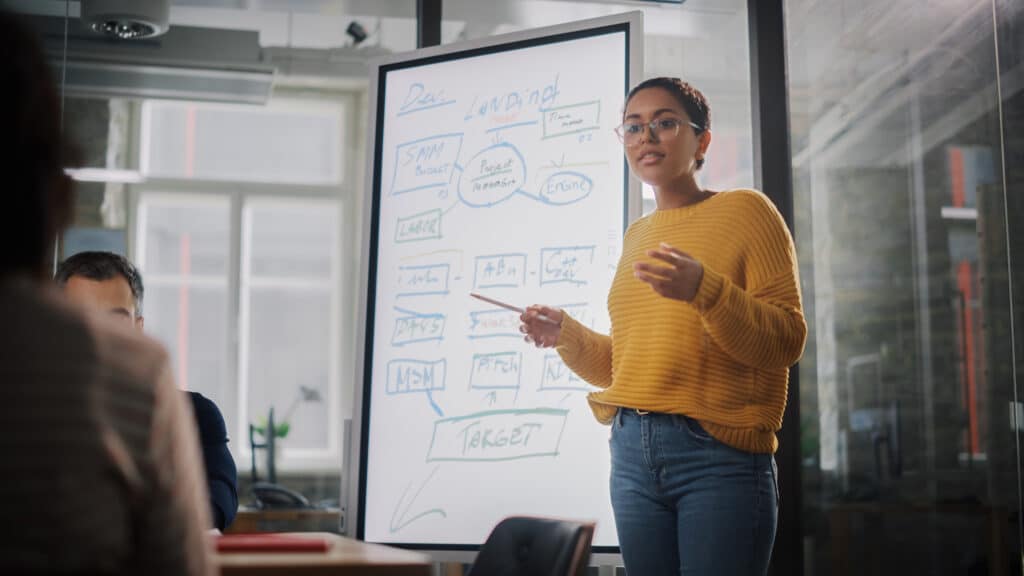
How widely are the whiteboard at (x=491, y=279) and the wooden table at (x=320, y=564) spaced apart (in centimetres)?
127

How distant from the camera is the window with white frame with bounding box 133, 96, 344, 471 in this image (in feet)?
24.4

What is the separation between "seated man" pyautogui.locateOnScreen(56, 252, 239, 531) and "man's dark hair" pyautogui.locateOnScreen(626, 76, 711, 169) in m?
1.20

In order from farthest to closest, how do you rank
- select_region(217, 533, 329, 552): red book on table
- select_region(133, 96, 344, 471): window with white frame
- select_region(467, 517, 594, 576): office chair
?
select_region(133, 96, 344, 471): window with white frame < select_region(467, 517, 594, 576): office chair < select_region(217, 533, 329, 552): red book on table

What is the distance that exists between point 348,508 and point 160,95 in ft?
12.8

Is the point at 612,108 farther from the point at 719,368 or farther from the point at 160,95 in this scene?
the point at 160,95

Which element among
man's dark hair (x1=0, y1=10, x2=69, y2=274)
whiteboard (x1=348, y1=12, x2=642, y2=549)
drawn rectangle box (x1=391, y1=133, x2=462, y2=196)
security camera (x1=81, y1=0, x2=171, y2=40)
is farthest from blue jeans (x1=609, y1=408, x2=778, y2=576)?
security camera (x1=81, y1=0, x2=171, y2=40)

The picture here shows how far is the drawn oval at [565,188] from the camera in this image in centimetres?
255

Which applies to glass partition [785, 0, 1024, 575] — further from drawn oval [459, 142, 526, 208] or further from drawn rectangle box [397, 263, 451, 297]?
drawn rectangle box [397, 263, 451, 297]

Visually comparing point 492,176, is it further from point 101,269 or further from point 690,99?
point 101,269

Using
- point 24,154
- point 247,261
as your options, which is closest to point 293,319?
point 247,261

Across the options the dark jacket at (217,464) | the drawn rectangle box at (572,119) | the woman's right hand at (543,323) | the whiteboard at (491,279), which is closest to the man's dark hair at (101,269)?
the dark jacket at (217,464)

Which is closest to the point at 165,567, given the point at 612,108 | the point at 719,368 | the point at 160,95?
the point at 719,368

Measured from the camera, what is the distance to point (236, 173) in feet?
24.8

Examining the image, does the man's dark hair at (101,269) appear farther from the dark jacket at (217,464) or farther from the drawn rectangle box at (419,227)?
the drawn rectangle box at (419,227)
